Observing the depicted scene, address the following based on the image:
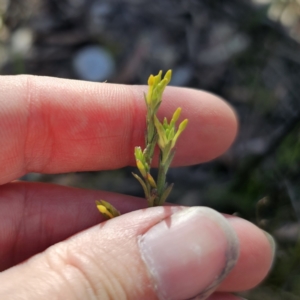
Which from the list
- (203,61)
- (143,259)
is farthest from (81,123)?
(203,61)

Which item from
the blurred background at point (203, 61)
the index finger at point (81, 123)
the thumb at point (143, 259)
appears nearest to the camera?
the thumb at point (143, 259)

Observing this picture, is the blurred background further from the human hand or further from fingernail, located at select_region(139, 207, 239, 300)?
fingernail, located at select_region(139, 207, 239, 300)

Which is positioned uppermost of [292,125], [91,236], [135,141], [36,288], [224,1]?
[224,1]

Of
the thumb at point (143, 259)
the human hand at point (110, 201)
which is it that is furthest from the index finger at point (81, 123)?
the thumb at point (143, 259)

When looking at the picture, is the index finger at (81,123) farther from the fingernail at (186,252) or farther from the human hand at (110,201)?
the fingernail at (186,252)

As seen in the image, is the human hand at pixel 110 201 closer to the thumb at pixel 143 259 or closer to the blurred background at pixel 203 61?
the thumb at pixel 143 259

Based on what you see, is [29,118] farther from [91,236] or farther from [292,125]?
[292,125]

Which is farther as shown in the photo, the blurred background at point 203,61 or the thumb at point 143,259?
the blurred background at point 203,61

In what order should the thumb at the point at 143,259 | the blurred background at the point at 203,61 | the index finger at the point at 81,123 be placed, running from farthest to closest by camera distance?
the blurred background at the point at 203,61 < the index finger at the point at 81,123 < the thumb at the point at 143,259

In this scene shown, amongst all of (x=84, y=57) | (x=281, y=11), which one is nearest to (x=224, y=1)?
(x=281, y=11)
